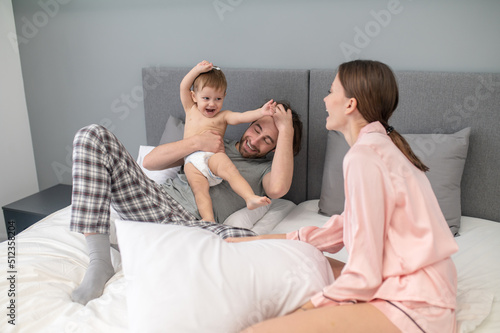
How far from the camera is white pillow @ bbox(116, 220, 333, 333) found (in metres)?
1.00

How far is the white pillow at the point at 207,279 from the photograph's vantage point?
1001mm

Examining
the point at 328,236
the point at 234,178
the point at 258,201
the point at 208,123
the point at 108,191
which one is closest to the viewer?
the point at 328,236

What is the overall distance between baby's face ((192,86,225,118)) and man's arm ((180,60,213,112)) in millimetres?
39

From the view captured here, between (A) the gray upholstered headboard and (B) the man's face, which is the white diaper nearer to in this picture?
(B) the man's face

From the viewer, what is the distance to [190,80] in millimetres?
2008

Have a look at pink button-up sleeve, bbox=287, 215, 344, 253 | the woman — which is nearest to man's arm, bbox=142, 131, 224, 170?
pink button-up sleeve, bbox=287, 215, 344, 253

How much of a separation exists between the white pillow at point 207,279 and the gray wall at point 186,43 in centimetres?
126

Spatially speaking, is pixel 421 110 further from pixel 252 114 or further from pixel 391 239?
pixel 391 239

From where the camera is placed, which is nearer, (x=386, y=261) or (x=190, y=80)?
(x=386, y=261)

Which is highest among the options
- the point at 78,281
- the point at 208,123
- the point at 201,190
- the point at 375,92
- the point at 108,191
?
the point at 375,92

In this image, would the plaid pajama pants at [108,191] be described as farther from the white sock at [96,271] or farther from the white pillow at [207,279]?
the white pillow at [207,279]

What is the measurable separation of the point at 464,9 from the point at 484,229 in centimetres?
94

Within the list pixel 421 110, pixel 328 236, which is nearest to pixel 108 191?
pixel 328 236

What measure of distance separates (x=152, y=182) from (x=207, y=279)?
768mm
